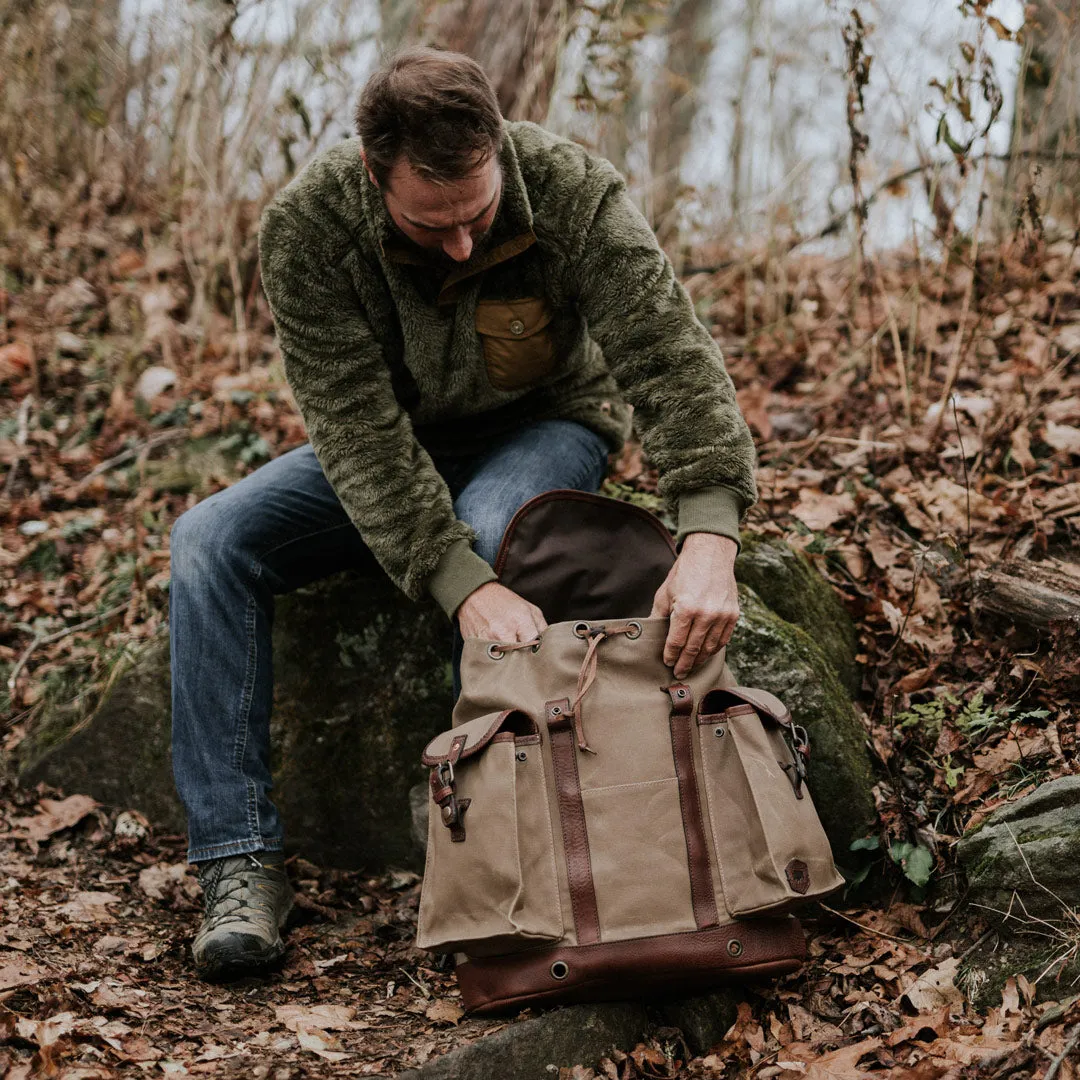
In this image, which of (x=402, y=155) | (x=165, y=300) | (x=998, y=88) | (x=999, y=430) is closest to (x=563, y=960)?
(x=402, y=155)

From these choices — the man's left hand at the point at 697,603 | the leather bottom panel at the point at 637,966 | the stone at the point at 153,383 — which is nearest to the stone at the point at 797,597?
the man's left hand at the point at 697,603

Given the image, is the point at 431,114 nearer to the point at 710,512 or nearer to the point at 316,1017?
the point at 710,512

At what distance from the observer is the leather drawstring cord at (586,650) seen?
7.16 feet

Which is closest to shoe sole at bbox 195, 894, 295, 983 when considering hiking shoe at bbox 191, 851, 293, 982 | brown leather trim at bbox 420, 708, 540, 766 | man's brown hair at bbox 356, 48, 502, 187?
hiking shoe at bbox 191, 851, 293, 982

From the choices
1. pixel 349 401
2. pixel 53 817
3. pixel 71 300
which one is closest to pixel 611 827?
pixel 349 401

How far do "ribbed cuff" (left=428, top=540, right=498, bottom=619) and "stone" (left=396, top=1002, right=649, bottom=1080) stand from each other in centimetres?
95

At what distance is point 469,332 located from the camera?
277 centimetres

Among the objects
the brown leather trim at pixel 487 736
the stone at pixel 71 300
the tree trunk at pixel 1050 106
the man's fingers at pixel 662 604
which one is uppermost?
the tree trunk at pixel 1050 106

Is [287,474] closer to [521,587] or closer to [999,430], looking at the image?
[521,587]

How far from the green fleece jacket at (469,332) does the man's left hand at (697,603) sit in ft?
0.35

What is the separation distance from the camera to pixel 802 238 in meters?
5.32

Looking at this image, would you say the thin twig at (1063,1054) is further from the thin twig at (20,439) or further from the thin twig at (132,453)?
the thin twig at (20,439)

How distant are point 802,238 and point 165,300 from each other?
3.55 meters

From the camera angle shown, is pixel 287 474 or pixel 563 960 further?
pixel 287 474
